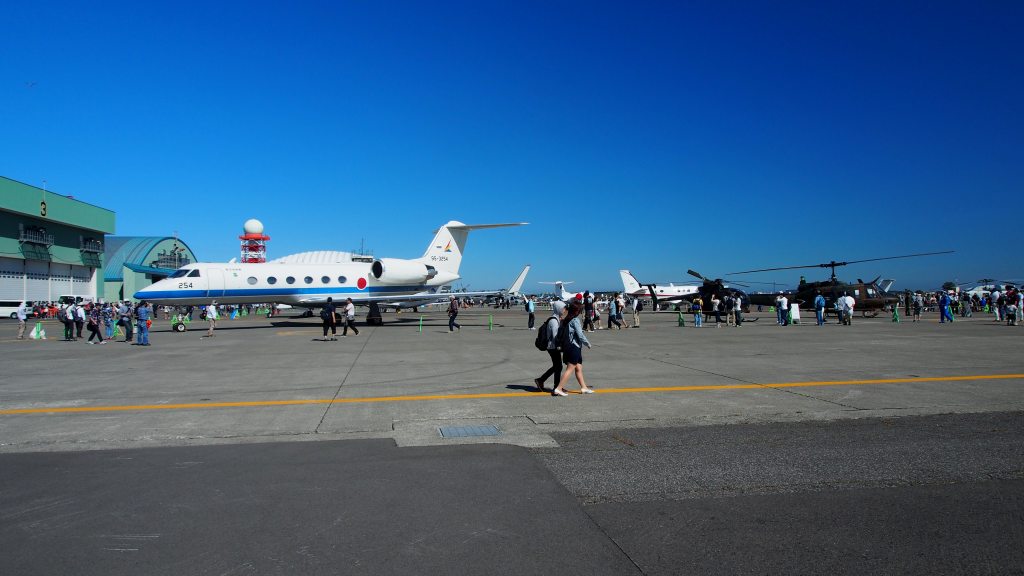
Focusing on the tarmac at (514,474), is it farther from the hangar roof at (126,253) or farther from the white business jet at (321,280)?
the hangar roof at (126,253)

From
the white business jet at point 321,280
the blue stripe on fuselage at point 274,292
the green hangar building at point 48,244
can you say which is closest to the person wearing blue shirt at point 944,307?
the white business jet at point 321,280

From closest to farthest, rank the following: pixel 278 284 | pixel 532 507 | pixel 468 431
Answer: pixel 532 507
pixel 468 431
pixel 278 284

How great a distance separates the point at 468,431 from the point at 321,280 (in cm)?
2503

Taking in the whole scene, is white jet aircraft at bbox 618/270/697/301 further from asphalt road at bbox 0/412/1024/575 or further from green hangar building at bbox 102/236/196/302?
green hangar building at bbox 102/236/196/302

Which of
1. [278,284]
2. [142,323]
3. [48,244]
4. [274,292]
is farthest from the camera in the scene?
[48,244]

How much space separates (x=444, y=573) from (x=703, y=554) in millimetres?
1646

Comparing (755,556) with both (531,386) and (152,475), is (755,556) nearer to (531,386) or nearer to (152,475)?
(152,475)

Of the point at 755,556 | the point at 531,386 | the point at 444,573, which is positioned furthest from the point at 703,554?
the point at 531,386

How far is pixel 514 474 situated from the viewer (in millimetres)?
5469

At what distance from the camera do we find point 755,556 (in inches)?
148

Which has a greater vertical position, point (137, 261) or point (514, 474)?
point (137, 261)

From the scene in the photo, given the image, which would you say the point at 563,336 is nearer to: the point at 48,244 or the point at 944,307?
the point at 944,307

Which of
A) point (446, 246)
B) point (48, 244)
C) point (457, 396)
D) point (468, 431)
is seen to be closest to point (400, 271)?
point (446, 246)

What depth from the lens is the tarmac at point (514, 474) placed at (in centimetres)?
381
